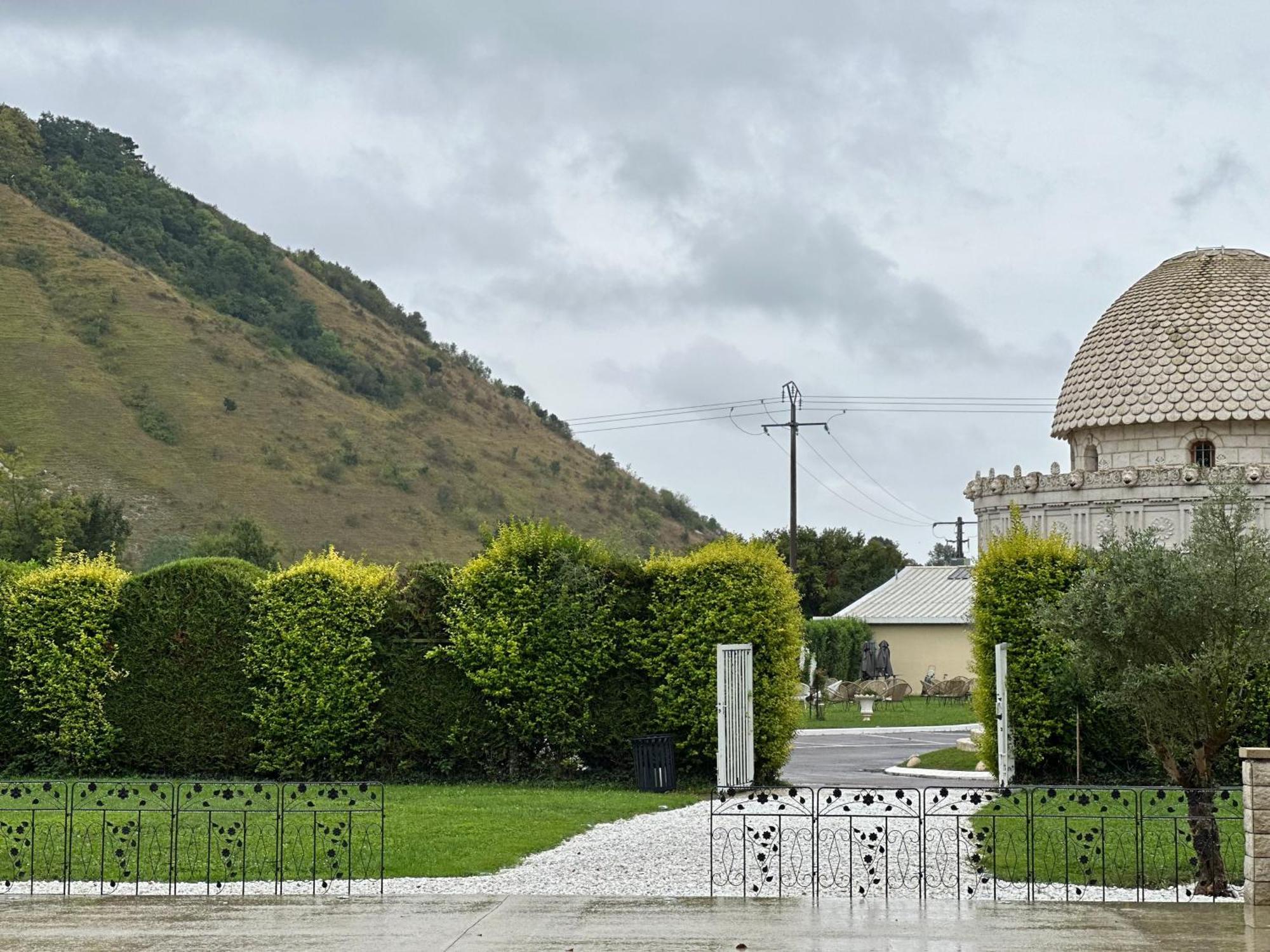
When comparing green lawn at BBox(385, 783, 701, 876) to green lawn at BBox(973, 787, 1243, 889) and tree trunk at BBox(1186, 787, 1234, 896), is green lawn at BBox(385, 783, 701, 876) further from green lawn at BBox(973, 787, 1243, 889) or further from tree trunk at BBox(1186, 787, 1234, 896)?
tree trunk at BBox(1186, 787, 1234, 896)

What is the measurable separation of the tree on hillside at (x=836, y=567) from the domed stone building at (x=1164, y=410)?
41.8m

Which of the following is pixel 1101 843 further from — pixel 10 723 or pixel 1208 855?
pixel 10 723

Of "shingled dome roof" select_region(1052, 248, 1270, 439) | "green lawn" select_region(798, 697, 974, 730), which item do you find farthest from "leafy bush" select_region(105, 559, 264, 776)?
"shingled dome roof" select_region(1052, 248, 1270, 439)

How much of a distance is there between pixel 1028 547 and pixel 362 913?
14159 mm

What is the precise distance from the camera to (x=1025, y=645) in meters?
23.4

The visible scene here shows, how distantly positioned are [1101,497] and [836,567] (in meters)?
48.3

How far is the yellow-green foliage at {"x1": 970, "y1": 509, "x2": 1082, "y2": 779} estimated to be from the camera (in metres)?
23.2

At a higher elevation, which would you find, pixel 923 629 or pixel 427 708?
pixel 923 629

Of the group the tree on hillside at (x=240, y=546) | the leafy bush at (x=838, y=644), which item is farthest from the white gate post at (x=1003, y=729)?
the tree on hillside at (x=240, y=546)

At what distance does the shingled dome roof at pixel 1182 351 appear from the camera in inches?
1554

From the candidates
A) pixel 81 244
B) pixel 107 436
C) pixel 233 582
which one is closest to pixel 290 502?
pixel 107 436

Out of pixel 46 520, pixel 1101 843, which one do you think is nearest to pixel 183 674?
pixel 1101 843

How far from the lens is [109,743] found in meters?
24.2

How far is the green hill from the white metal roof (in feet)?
54.0
